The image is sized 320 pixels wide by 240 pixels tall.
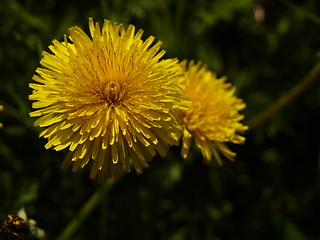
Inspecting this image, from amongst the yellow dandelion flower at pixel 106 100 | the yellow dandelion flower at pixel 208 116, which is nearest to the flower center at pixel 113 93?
the yellow dandelion flower at pixel 106 100

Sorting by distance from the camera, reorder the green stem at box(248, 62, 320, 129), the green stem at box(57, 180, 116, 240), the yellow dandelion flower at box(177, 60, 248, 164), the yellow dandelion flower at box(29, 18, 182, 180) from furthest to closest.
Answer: the green stem at box(248, 62, 320, 129) < the green stem at box(57, 180, 116, 240) < the yellow dandelion flower at box(177, 60, 248, 164) < the yellow dandelion flower at box(29, 18, 182, 180)

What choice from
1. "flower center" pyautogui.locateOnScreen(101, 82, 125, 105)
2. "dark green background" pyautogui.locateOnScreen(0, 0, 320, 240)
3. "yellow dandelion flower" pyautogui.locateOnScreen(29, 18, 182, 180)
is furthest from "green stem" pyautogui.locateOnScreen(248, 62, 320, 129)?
"flower center" pyautogui.locateOnScreen(101, 82, 125, 105)

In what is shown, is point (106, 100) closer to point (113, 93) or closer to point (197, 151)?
point (113, 93)

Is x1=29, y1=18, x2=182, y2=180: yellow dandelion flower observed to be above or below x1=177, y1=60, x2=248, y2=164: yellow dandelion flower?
below

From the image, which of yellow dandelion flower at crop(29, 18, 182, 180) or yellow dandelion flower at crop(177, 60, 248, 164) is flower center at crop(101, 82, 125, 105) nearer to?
yellow dandelion flower at crop(29, 18, 182, 180)

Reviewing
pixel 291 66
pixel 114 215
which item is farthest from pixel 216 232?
pixel 291 66

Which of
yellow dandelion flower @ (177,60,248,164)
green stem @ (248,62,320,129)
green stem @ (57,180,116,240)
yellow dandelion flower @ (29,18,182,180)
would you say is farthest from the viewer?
green stem @ (248,62,320,129)
